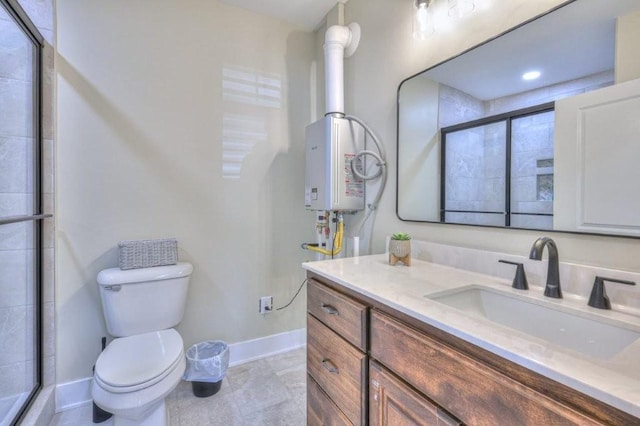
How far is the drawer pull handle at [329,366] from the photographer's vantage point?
112cm

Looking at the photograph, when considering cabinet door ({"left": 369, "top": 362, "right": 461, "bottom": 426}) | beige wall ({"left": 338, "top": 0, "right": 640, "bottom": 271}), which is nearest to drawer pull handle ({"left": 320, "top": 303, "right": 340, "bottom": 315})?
cabinet door ({"left": 369, "top": 362, "right": 461, "bottom": 426})

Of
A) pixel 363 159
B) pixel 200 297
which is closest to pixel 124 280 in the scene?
pixel 200 297

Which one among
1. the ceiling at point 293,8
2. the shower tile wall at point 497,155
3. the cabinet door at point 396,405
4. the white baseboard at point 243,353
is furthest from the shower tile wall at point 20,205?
the shower tile wall at point 497,155

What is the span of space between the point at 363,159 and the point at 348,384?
125 cm

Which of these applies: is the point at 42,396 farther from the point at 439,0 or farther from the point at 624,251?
the point at 439,0

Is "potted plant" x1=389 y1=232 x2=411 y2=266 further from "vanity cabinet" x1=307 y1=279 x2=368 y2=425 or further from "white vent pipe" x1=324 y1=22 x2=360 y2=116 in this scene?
"white vent pipe" x1=324 y1=22 x2=360 y2=116

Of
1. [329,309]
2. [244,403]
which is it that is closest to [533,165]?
[329,309]

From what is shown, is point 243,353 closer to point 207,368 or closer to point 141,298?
point 207,368

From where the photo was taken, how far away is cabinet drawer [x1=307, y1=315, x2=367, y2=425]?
1003 millimetres

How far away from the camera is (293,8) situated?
6.73 ft

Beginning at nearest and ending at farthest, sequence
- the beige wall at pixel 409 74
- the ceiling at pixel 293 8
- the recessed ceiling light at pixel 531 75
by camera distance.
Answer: the beige wall at pixel 409 74 → the recessed ceiling light at pixel 531 75 → the ceiling at pixel 293 8

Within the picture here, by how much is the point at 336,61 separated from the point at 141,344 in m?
1.95

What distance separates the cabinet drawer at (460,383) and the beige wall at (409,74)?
59 centimetres

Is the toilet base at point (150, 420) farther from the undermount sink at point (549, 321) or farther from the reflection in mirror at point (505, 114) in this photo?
the reflection in mirror at point (505, 114)
